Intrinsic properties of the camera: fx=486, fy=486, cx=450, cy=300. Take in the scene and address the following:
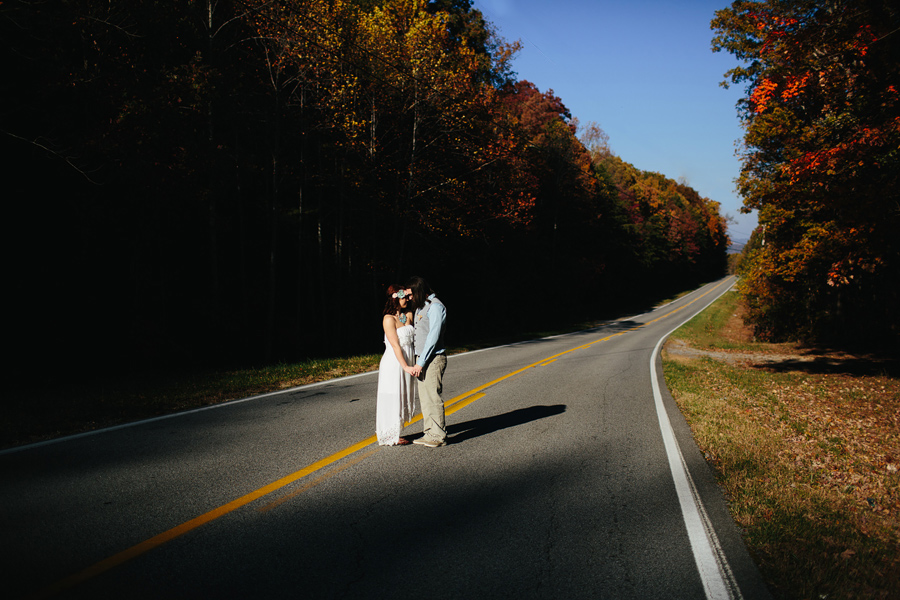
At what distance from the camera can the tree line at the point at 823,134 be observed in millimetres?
8125

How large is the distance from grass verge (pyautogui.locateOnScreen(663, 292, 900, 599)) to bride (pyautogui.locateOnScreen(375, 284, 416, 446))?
11.0 feet

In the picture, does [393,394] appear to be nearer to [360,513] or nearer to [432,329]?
[432,329]

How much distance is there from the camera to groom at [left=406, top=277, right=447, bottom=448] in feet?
17.9

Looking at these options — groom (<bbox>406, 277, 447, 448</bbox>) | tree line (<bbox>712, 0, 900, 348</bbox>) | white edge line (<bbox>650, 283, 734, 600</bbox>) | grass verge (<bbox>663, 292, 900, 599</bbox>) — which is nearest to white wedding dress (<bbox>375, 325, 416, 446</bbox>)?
groom (<bbox>406, 277, 447, 448</bbox>)

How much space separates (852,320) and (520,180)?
1663 centimetres

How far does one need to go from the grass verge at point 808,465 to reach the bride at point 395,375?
11.0 ft

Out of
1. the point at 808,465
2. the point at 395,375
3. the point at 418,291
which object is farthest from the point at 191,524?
the point at 808,465

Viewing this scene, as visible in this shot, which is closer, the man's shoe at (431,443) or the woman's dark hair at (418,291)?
the woman's dark hair at (418,291)

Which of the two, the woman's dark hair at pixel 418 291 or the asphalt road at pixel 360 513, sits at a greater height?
the woman's dark hair at pixel 418 291

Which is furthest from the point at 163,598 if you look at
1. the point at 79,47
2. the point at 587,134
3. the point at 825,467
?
the point at 587,134

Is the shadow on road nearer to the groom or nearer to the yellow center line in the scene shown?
the groom

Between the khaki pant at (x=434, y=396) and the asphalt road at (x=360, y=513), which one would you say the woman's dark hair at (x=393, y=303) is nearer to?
the khaki pant at (x=434, y=396)

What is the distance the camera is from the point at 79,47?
10773 millimetres

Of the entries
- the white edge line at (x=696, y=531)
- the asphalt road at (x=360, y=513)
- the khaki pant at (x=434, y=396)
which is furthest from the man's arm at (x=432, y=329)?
the white edge line at (x=696, y=531)
